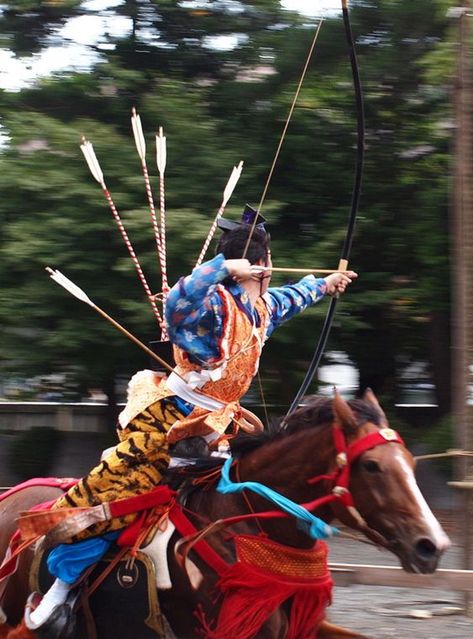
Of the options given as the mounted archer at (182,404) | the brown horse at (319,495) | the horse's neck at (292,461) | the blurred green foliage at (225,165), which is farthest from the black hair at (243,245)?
the blurred green foliage at (225,165)

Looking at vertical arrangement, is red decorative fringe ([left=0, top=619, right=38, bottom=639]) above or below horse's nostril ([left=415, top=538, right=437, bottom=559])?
below

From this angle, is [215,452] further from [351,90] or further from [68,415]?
[68,415]

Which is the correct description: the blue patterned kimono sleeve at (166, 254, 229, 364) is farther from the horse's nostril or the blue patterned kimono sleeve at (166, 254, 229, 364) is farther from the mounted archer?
the horse's nostril

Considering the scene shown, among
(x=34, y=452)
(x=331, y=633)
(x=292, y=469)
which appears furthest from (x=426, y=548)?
(x=34, y=452)

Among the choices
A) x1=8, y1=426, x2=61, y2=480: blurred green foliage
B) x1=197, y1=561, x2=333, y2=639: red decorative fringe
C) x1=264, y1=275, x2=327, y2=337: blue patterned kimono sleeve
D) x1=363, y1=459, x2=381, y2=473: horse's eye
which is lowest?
x1=8, y1=426, x2=61, y2=480: blurred green foliage

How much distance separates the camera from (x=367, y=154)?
8.90 metres

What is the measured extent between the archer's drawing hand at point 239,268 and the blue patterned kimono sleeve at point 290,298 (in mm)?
689

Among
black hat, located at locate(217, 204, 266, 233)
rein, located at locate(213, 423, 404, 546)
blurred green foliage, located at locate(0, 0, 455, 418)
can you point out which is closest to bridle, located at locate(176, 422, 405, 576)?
rein, located at locate(213, 423, 404, 546)

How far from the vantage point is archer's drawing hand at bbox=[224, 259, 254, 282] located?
3.76 m

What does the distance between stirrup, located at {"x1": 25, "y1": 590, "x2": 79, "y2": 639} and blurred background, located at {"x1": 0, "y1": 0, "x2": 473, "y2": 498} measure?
13.2 ft

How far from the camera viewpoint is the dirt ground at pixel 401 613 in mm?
5684

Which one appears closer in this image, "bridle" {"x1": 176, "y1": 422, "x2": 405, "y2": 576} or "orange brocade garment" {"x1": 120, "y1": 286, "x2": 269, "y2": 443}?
"bridle" {"x1": 176, "y1": 422, "x2": 405, "y2": 576}


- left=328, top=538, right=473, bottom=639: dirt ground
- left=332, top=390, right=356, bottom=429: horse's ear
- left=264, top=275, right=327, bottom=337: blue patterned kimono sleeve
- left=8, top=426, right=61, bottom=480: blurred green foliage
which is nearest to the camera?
left=332, top=390, right=356, bottom=429: horse's ear

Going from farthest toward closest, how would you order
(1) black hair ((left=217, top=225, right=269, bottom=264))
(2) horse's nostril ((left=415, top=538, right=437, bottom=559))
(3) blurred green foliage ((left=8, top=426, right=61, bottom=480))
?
(3) blurred green foliage ((left=8, top=426, right=61, bottom=480)) → (1) black hair ((left=217, top=225, right=269, bottom=264)) → (2) horse's nostril ((left=415, top=538, right=437, bottom=559))
